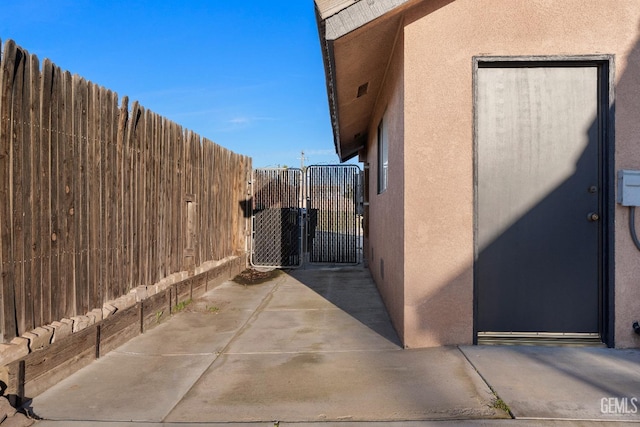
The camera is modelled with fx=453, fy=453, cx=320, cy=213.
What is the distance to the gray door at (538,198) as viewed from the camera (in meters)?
4.27

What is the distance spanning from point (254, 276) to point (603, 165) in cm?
746

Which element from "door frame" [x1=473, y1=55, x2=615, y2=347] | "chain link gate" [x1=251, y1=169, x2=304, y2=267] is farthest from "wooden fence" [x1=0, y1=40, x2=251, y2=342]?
"chain link gate" [x1=251, y1=169, x2=304, y2=267]

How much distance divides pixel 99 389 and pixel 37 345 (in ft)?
1.89

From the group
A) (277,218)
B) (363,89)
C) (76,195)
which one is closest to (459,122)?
(363,89)

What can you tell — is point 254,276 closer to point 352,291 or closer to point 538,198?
point 352,291

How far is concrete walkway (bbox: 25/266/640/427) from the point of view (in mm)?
2967

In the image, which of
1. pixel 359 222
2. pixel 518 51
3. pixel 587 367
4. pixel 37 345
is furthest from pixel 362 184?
pixel 37 345

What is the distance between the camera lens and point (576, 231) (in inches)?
168

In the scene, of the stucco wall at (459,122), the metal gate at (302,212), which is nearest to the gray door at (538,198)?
the stucco wall at (459,122)

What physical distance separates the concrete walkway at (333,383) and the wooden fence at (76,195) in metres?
0.75

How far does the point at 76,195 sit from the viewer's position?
4.08 meters

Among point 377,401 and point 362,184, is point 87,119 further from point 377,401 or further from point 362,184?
point 362,184

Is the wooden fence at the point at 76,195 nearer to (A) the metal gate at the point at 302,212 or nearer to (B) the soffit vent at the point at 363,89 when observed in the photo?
(B) the soffit vent at the point at 363,89

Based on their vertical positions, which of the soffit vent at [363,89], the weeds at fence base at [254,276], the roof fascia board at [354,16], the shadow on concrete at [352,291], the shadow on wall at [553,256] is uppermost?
the soffit vent at [363,89]
